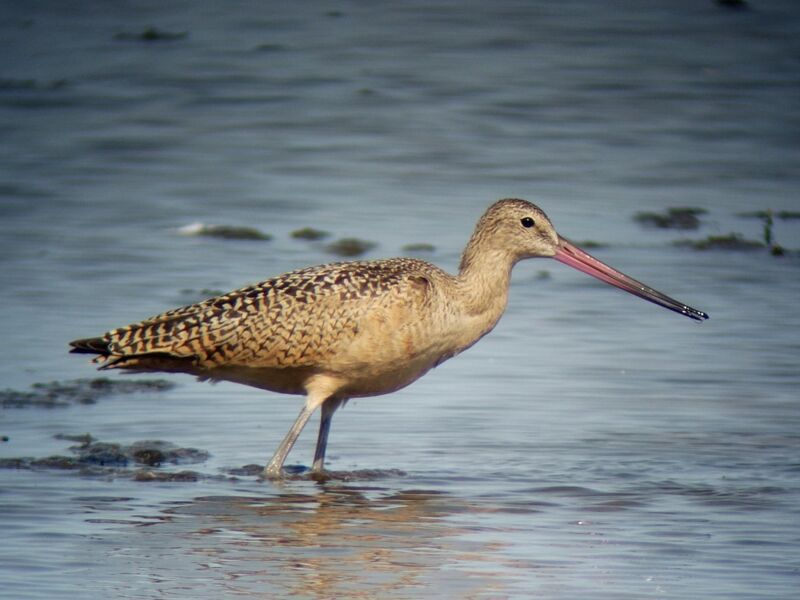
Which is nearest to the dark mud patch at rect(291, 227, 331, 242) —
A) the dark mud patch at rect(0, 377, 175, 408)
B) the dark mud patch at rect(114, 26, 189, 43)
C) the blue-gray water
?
the blue-gray water

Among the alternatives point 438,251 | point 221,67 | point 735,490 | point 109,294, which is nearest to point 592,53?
point 221,67

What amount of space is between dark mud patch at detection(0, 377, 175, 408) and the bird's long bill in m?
2.27

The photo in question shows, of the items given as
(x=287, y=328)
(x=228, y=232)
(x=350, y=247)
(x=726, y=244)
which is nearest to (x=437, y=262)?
(x=350, y=247)

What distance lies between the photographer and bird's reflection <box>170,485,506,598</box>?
5785 millimetres

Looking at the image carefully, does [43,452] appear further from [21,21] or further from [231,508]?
[21,21]

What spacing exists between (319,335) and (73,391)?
1703mm

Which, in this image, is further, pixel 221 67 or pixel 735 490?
pixel 221 67

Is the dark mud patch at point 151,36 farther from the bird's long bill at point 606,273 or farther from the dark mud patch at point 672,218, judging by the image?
the bird's long bill at point 606,273

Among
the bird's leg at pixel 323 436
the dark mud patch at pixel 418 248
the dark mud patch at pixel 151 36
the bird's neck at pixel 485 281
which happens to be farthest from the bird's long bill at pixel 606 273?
the dark mud patch at pixel 151 36

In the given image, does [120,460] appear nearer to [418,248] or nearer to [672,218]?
[418,248]

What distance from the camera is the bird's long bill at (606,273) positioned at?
27.2 ft

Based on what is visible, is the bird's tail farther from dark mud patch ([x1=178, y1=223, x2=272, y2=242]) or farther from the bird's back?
dark mud patch ([x1=178, y1=223, x2=272, y2=242])

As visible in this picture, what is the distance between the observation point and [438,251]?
1173 centimetres

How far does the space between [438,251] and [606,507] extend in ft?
16.4
